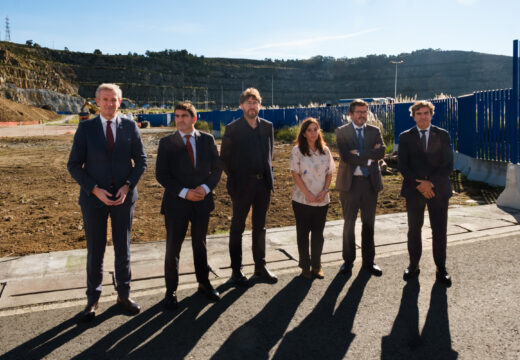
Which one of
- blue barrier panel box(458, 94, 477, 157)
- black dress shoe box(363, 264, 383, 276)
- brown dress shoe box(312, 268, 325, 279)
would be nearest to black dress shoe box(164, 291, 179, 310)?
brown dress shoe box(312, 268, 325, 279)

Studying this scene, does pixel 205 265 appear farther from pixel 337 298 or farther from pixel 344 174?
pixel 344 174

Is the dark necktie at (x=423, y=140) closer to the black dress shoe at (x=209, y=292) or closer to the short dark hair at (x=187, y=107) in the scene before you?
the short dark hair at (x=187, y=107)

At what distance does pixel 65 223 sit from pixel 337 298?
4939 millimetres

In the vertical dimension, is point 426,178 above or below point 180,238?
above

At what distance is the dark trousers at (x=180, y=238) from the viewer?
4070mm

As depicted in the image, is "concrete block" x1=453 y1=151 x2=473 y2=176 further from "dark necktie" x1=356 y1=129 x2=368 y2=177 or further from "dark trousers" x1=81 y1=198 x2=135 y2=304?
"dark trousers" x1=81 y1=198 x2=135 y2=304

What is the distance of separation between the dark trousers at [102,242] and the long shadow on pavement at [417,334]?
7.58 feet

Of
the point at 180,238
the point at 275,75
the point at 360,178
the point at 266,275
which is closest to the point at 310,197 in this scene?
the point at 360,178

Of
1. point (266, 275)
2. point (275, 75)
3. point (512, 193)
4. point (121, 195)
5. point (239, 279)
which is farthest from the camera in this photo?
point (275, 75)

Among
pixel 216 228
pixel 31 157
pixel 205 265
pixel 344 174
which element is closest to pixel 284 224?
pixel 216 228

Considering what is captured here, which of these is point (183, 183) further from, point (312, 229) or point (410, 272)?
point (410, 272)

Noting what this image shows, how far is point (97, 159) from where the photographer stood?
12.5 feet

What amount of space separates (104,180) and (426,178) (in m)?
A: 3.23

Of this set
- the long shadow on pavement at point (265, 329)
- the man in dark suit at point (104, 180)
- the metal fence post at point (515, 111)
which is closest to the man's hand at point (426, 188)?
the long shadow on pavement at point (265, 329)
